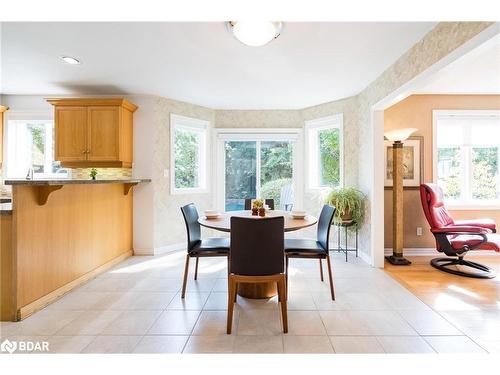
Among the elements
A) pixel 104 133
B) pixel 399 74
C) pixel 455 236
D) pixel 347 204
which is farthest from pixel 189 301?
pixel 455 236

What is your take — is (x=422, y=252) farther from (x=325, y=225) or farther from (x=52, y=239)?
(x=52, y=239)

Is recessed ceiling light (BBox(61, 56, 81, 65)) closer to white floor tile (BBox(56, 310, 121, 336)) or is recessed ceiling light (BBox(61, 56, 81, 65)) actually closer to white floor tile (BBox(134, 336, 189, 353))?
white floor tile (BBox(56, 310, 121, 336))

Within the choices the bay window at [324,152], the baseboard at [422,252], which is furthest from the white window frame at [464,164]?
the bay window at [324,152]

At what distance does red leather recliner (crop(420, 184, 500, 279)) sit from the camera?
10.2 feet

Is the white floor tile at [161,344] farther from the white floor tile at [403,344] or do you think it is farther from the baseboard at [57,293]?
the white floor tile at [403,344]

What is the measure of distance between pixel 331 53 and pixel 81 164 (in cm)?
375

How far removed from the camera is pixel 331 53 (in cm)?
269

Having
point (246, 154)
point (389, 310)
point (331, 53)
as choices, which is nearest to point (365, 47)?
point (331, 53)

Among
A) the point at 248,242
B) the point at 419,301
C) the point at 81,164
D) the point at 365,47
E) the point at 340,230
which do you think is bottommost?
the point at 419,301

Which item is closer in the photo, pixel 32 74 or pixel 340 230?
pixel 32 74

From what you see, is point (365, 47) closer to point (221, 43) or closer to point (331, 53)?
point (331, 53)

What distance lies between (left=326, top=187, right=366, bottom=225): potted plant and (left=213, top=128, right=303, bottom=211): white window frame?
1.13m

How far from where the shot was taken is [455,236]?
3283mm

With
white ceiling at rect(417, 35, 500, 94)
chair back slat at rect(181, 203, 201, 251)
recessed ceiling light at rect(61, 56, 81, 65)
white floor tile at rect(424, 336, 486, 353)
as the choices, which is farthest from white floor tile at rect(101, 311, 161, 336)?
white ceiling at rect(417, 35, 500, 94)
